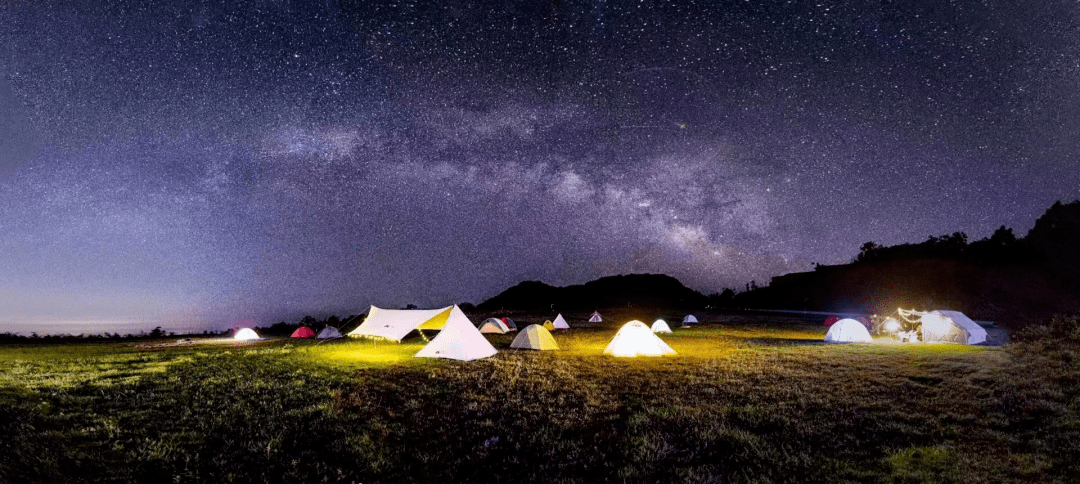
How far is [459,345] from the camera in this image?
16.8 m

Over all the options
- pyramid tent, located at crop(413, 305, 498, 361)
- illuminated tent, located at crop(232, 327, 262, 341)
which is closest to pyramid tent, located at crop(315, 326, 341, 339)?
illuminated tent, located at crop(232, 327, 262, 341)

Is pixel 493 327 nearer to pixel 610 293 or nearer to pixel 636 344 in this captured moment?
pixel 636 344

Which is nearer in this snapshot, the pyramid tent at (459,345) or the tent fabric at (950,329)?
the pyramid tent at (459,345)

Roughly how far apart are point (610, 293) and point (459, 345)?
473ft

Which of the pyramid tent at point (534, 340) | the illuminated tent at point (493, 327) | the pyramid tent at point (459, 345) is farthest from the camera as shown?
the illuminated tent at point (493, 327)

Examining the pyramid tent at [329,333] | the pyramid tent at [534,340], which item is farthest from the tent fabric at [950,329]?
the pyramid tent at [329,333]

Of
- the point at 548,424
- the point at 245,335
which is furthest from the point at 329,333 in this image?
the point at 548,424

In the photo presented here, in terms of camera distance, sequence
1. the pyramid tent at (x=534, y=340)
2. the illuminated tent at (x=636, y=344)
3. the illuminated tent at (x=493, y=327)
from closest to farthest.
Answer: the illuminated tent at (x=636, y=344), the pyramid tent at (x=534, y=340), the illuminated tent at (x=493, y=327)

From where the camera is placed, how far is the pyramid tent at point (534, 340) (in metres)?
20.2

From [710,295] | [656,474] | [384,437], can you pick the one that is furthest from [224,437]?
[710,295]

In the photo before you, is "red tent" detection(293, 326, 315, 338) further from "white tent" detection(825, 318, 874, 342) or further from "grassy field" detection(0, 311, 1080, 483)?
"white tent" detection(825, 318, 874, 342)

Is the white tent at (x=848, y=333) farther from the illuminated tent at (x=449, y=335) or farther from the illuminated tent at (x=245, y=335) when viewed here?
the illuminated tent at (x=245, y=335)

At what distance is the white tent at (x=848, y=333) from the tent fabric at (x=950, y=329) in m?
2.72

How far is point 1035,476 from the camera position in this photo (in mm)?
5352
